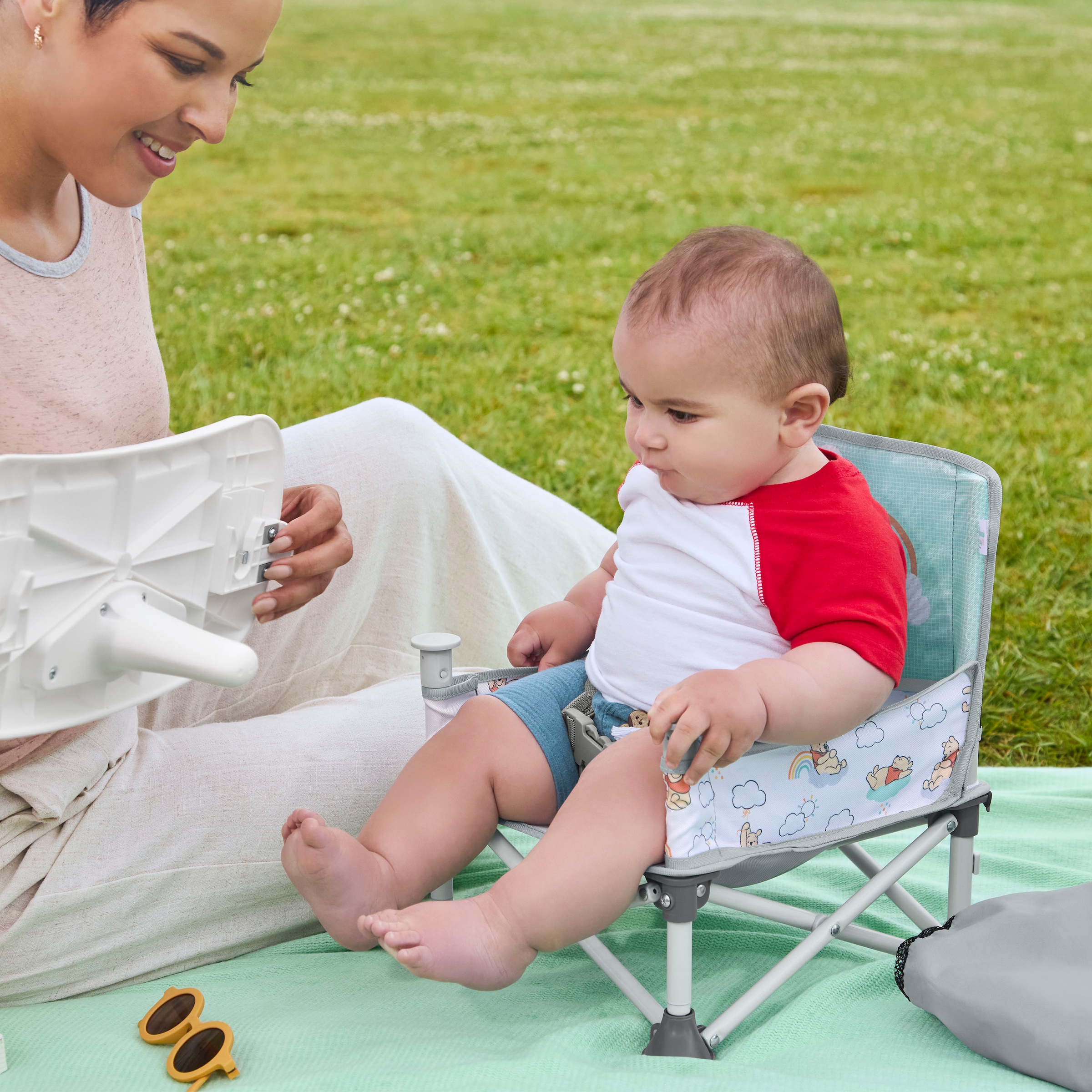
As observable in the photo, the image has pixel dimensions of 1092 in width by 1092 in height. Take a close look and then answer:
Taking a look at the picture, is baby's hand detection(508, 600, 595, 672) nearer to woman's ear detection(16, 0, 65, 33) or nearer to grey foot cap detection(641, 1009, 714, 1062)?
grey foot cap detection(641, 1009, 714, 1062)

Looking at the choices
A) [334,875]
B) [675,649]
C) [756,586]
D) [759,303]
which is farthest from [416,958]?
[759,303]

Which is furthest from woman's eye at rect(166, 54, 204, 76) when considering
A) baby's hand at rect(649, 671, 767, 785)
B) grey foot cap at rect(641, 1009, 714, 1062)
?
grey foot cap at rect(641, 1009, 714, 1062)

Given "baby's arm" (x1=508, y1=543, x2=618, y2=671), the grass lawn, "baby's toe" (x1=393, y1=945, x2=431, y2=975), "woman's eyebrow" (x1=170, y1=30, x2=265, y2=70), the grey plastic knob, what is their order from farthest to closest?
the grass lawn → "baby's arm" (x1=508, y1=543, x2=618, y2=671) → the grey plastic knob → "woman's eyebrow" (x1=170, y1=30, x2=265, y2=70) → "baby's toe" (x1=393, y1=945, x2=431, y2=975)

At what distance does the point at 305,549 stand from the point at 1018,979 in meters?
1.16

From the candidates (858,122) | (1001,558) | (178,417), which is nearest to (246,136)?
(858,122)

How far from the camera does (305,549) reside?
82.4 inches

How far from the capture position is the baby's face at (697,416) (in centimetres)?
179

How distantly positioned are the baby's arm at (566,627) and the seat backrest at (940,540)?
452mm

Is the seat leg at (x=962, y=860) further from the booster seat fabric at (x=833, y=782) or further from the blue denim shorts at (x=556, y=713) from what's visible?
the blue denim shorts at (x=556, y=713)

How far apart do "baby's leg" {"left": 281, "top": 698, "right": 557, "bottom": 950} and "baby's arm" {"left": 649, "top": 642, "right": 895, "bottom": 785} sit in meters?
0.32

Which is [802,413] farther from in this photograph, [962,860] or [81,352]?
[81,352]

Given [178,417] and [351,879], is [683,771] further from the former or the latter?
[178,417]

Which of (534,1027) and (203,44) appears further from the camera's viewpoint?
(534,1027)

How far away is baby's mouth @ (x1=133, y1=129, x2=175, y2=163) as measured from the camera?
183cm
